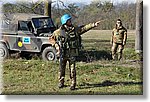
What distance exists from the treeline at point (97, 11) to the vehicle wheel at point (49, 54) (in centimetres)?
44

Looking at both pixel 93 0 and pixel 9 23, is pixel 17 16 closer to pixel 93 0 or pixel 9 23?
pixel 9 23

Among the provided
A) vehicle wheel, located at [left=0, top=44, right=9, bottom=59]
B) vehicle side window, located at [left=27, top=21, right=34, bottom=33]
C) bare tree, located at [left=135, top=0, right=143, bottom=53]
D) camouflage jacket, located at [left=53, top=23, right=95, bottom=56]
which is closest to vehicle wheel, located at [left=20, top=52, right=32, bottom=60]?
vehicle wheel, located at [left=0, top=44, right=9, bottom=59]

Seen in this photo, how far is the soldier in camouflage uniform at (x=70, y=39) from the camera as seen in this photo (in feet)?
17.8

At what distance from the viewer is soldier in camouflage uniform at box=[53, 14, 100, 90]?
5424 mm

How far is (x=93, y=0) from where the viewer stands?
5746 millimetres

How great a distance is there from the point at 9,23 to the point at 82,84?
1.41 metres

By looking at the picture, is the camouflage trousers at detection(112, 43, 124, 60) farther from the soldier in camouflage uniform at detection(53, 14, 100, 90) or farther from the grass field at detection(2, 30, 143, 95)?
the soldier in camouflage uniform at detection(53, 14, 100, 90)

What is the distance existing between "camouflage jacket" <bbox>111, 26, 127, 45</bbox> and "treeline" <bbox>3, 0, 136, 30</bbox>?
74 mm

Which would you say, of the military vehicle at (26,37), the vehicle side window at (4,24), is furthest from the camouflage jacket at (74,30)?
the vehicle side window at (4,24)

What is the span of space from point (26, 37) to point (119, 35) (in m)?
1.36

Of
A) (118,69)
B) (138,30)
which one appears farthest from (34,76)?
(138,30)

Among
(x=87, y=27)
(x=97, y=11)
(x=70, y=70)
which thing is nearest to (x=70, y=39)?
(x=87, y=27)

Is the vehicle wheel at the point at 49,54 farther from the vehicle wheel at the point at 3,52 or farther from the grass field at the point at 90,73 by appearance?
the vehicle wheel at the point at 3,52

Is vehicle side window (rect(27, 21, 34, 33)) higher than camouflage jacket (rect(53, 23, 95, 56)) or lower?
higher
